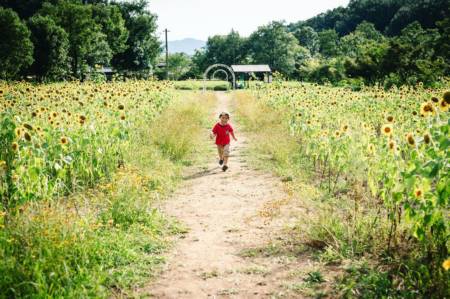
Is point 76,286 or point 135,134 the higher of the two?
point 135,134

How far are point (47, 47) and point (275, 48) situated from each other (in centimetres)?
4573

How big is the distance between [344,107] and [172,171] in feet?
20.0

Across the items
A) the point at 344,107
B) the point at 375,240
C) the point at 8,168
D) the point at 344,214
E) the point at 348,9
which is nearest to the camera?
the point at 375,240

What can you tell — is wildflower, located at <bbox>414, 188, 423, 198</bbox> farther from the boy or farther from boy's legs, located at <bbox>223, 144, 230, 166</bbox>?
the boy

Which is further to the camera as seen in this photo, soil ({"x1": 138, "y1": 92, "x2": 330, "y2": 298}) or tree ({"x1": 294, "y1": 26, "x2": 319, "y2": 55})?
tree ({"x1": 294, "y1": 26, "x2": 319, "y2": 55})

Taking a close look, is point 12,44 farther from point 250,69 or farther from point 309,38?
point 309,38

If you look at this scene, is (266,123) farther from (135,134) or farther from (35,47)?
(35,47)

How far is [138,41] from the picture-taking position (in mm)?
48781

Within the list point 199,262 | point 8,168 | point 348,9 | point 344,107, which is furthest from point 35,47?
point 348,9

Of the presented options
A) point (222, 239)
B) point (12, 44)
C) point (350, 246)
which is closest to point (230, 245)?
point (222, 239)

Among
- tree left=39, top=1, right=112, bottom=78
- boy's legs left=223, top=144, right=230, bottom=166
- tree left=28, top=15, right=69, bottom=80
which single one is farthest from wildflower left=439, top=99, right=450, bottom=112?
tree left=39, top=1, right=112, bottom=78

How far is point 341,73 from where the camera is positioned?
117 feet

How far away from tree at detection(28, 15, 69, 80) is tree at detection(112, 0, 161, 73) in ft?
61.5

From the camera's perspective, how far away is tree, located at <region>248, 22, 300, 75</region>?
6531 cm
